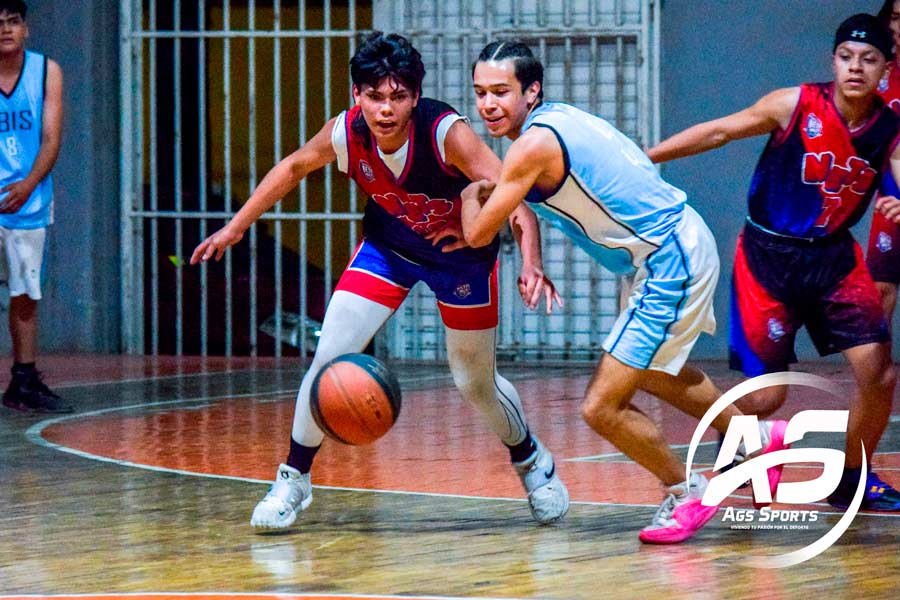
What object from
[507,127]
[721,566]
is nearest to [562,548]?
[721,566]

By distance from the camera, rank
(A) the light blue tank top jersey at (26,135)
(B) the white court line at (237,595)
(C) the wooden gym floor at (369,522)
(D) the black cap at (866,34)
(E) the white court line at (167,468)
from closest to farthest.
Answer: (B) the white court line at (237,595)
(C) the wooden gym floor at (369,522)
(D) the black cap at (866,34)
(E) the white court line at (167,468)
(A) the light blue tank top jersey at (26,135)

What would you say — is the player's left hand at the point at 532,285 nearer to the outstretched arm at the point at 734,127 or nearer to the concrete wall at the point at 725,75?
the outstretched arm at the point at 734,127

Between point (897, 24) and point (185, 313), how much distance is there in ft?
28.1

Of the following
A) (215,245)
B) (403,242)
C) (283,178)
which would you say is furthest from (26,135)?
(403,242)

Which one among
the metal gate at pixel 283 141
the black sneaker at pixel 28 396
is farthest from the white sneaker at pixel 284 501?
the metal gate at pixel 283 141

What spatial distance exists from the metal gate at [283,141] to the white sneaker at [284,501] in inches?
283

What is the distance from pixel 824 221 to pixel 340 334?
2019 mm

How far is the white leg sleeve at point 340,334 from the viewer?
253 inches

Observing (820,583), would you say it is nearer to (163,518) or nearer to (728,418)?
(728,418)

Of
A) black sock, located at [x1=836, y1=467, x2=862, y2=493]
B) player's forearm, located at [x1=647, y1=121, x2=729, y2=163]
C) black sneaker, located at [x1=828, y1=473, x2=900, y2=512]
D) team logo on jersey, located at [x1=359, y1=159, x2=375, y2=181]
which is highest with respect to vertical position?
player's forearm, located at [x1=647, y1=121, x2=729, y2=163]

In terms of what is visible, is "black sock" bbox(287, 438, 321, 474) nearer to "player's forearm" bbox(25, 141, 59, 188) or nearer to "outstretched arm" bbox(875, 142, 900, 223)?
"outstretched arm" bbox(875, 142, 900, 223)

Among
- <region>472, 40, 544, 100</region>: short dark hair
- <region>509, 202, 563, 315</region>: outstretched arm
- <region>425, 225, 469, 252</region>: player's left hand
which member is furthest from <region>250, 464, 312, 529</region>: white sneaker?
<region>472, 40, 544, 100</region>: short dark hair

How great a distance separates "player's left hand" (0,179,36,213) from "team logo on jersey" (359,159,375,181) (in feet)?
13.1

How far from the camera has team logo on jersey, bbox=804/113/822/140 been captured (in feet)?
21.3
